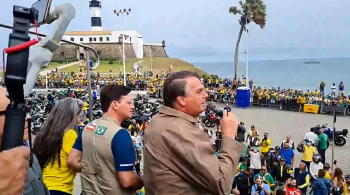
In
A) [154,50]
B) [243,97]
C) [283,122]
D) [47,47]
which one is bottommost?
[283,122]

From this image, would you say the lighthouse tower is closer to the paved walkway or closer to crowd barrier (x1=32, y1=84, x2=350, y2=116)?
crowd barrier (x1=32, y1=84, x2=350, y2=116)

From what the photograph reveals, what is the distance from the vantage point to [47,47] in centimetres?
130

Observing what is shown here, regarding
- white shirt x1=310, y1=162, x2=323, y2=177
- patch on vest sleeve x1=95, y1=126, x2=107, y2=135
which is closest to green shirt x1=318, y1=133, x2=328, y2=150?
white shirt x1=310, y1=162, x2=323, y2=177

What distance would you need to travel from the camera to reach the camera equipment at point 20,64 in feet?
3.85

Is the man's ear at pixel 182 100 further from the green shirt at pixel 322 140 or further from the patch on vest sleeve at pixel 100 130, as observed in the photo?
the green shirt at pixel 322 140

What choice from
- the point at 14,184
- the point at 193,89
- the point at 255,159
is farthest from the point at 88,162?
the point at 255,159

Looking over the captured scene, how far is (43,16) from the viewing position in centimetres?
133

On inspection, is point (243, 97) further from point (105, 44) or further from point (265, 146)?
point (105, 44)

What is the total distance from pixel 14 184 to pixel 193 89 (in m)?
1.20

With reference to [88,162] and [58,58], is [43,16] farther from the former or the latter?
[58,58]

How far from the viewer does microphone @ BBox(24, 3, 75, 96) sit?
49.6 inches

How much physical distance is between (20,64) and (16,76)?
43 mm

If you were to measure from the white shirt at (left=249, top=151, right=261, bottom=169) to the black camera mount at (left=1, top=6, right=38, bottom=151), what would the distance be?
29.9 feet

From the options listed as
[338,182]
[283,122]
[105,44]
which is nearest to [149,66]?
[105,44]
